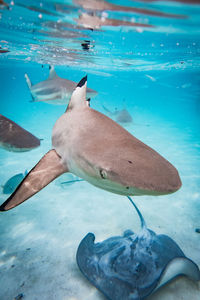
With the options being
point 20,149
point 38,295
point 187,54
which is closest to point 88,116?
point 20,149

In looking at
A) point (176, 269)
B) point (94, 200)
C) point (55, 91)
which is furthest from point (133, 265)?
point (55, 91)

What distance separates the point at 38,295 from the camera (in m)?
3.25

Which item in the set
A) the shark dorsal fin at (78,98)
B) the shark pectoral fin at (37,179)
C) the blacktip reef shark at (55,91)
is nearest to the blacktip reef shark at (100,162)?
the shark pectoral fin at (37,179)

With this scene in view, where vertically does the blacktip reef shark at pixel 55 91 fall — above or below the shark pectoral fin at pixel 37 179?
above

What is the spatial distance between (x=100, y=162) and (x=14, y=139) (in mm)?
3674

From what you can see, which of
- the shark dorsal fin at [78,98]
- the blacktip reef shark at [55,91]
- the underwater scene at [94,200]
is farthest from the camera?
the blacktip reef shark at [55,91]

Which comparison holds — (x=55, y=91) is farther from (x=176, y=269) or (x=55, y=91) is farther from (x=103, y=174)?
(x=176, y=269)

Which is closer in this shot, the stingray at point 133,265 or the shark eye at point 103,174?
the shark eye at point 103,174

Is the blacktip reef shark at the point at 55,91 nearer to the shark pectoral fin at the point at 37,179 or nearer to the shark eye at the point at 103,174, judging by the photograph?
the shark pectoral fin at the point at 37,179

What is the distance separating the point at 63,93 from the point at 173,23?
741cm

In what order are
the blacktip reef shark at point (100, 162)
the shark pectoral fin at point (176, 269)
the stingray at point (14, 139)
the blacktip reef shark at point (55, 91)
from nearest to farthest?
1. the blacktip reef shark at point (100, 162)
2. the shark pectoral fin at point (176, 269)
3. the stingray at point (14, 139)
4. the blacktip reef shark at point (55, 91)

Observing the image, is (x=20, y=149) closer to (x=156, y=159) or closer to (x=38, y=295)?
(x=38, y=295)

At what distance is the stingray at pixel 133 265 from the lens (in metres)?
2.73

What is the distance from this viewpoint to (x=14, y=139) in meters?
4.86
